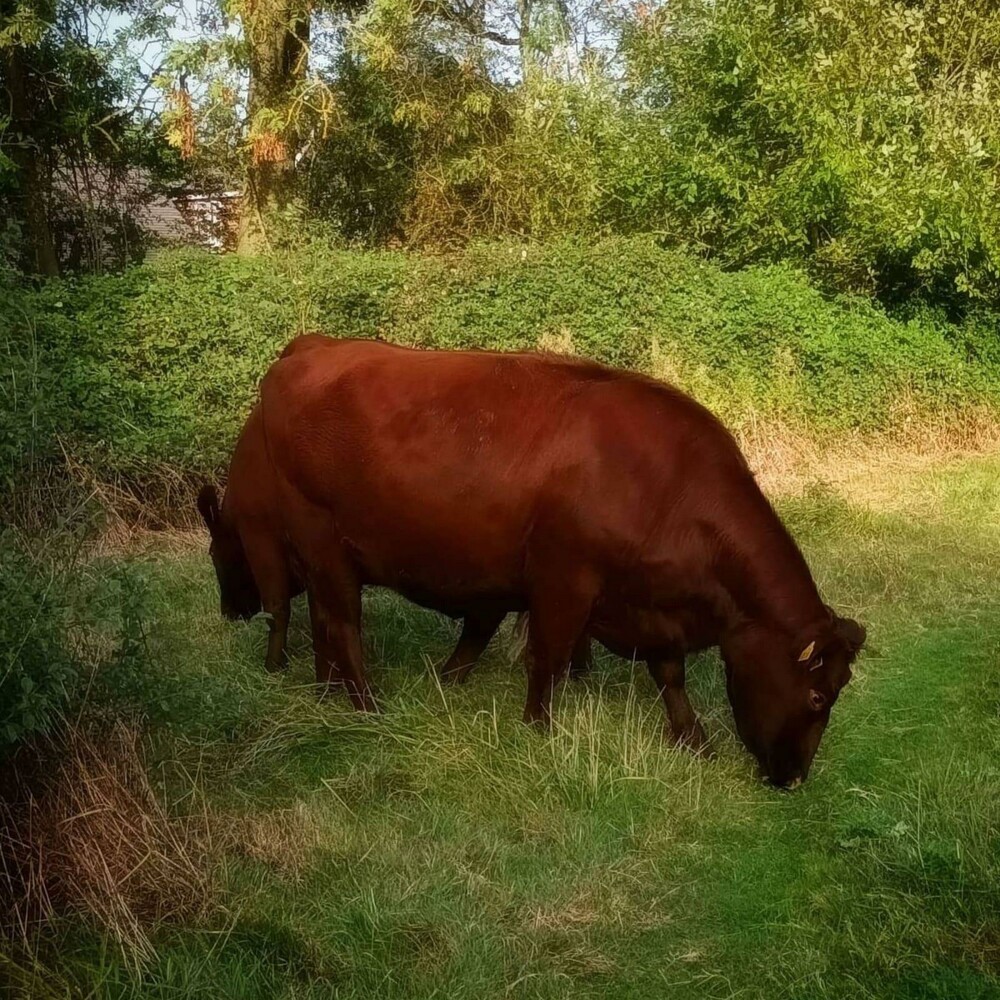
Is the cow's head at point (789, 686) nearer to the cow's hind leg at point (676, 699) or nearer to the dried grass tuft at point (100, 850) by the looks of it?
the cow's hind leg at point (676, 699)

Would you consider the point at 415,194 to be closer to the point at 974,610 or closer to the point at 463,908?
the point at 974,610

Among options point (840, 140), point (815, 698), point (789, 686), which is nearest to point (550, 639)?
point (789, 686)

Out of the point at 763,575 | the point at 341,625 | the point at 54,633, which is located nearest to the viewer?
the point at 54,633

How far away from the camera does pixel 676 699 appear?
5.08 meters

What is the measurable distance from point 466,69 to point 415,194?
197 centimetres

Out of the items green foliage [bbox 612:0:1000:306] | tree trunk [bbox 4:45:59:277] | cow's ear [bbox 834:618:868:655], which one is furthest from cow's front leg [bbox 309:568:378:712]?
tree trunk [bbox 4:45:59:277]

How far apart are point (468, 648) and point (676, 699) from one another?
47.2 inches

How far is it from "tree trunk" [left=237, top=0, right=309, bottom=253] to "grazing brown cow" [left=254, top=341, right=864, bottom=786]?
28.7ft

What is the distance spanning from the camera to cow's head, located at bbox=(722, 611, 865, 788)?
177 inches

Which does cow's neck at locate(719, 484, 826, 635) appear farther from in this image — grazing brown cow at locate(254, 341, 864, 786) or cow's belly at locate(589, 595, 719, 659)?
cow's belly at locate(589, 595, 719, 659)

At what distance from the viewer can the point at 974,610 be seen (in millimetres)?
6906

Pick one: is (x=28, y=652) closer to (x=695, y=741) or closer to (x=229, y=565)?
(x=695, y=741)

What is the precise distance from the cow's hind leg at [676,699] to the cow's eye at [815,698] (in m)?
0.65

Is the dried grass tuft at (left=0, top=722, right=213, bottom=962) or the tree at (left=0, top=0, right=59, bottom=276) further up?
the tree at (left=0, top=0, right=59, bottom=276)
